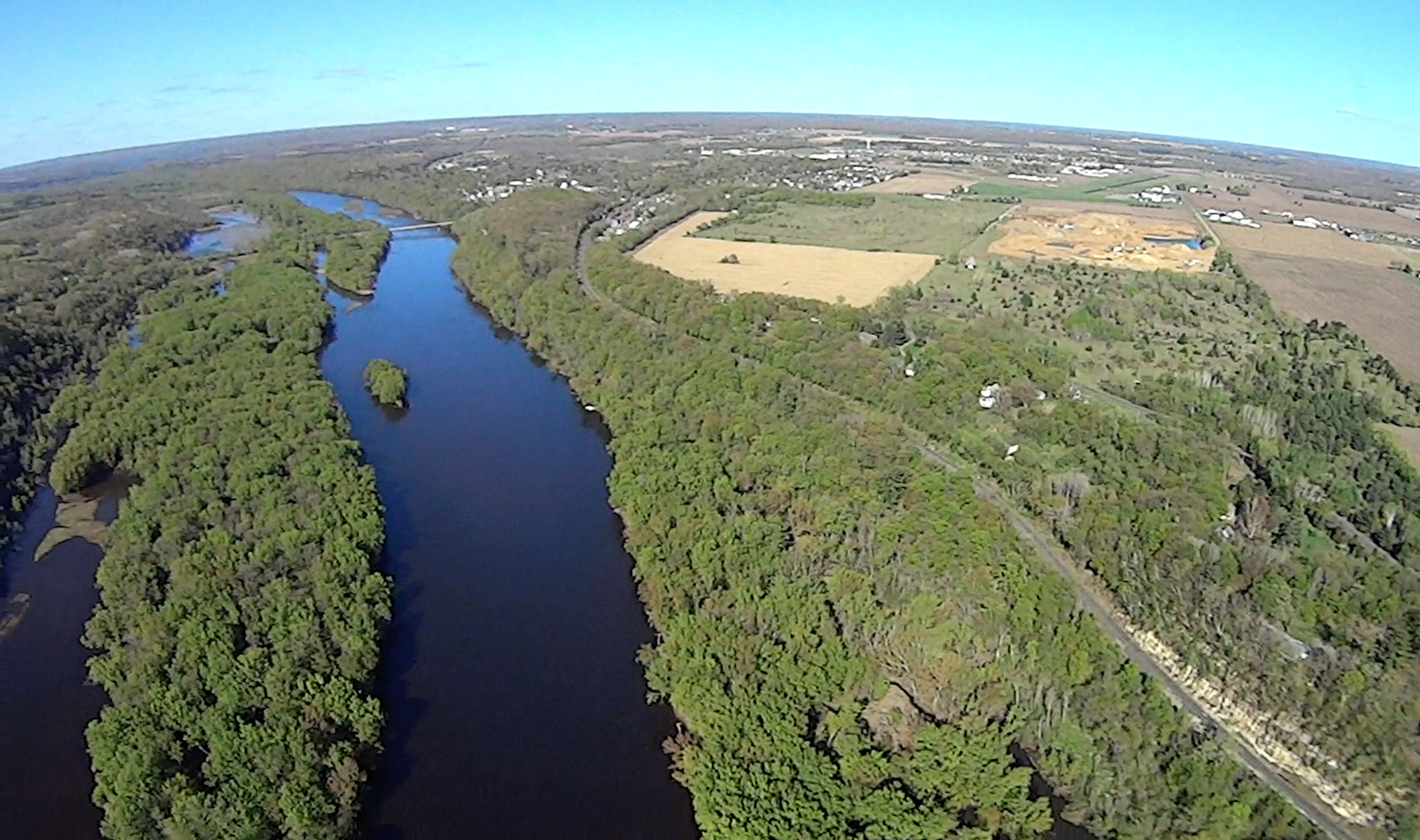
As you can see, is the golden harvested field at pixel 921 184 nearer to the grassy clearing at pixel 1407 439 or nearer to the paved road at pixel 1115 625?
the grassy clearing at pixel 1407 439

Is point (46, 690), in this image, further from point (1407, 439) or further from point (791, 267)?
point (791, 267)

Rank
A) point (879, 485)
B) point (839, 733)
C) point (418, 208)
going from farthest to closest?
point (418, 208) → point (879, 485) → point (839, 733)

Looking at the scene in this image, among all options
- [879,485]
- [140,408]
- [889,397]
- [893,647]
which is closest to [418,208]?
[140,408]

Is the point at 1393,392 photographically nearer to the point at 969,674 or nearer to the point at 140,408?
the point at 969,674

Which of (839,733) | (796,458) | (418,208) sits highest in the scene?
(418,208)

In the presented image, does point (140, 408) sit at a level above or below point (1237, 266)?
below

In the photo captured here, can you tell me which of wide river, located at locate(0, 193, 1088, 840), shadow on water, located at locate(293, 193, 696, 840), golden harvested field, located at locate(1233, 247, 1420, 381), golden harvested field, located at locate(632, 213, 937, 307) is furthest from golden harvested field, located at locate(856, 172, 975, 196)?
wide river, located at locate(0, 193, 1088, 840)

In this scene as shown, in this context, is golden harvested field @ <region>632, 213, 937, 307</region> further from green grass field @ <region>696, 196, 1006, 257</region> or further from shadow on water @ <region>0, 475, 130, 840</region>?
shadow on water @ <region>0, 475, 130, 840</region>
